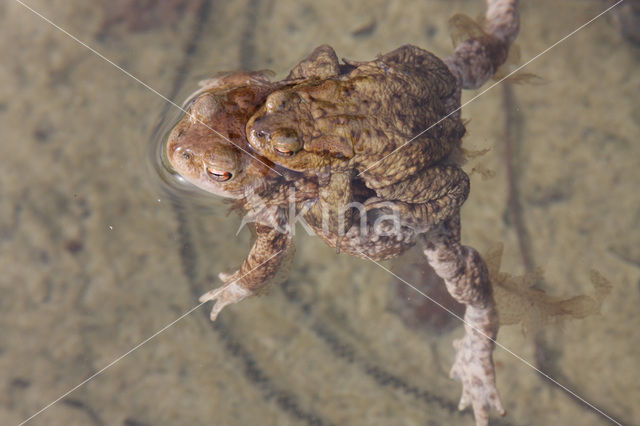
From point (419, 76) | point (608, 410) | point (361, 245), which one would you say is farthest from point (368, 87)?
point (608, 410)

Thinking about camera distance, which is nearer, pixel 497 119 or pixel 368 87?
pixel 368 87

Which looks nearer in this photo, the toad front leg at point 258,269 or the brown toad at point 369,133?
the brown toad at point 369,133

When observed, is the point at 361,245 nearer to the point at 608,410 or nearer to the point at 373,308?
the point at 373,308

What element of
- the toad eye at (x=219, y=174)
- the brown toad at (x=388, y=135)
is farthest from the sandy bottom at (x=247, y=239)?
→ the toad eye at (x=219, y=174)

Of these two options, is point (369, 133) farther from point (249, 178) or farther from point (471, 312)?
point (471, 312)

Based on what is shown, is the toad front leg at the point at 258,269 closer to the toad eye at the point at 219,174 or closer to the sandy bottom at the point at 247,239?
the sandy bottom at the point at 247,239

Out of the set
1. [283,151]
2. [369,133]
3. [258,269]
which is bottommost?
[258,269]

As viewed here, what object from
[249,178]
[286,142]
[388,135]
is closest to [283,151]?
[286,142]
